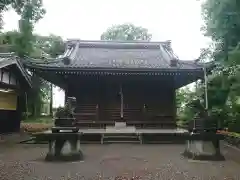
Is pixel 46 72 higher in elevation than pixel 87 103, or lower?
higher

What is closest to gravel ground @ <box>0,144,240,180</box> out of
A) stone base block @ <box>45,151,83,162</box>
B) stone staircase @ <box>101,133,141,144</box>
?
stone base block @ <box>45,151,83,162</box>

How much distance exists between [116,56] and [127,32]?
32183mm

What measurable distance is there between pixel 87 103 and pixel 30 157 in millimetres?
9222

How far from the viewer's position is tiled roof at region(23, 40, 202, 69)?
17.9 meters

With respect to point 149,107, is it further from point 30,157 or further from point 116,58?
point 30,157

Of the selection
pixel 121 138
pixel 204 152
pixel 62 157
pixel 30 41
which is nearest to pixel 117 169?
pixel 62 157

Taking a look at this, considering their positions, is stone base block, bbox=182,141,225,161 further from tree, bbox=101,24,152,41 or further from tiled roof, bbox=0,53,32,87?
tree, bbox=101,24,152,41

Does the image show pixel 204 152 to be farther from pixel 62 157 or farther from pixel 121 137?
pixel 121 137

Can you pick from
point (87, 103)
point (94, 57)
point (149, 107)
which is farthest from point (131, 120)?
point (94, 57)

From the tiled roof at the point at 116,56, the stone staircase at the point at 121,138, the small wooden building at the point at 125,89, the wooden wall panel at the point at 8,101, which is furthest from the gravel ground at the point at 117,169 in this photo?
the tiled roof at the point at 116,56

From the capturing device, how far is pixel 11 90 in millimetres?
18172

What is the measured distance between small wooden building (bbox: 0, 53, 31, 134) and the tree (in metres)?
34.9

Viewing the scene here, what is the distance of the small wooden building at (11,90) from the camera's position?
1686 centimetres

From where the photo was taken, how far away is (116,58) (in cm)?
2167
